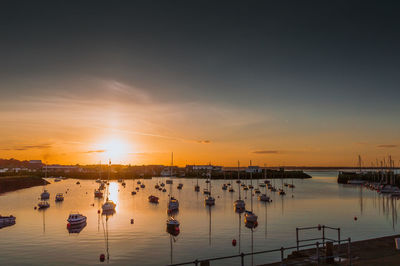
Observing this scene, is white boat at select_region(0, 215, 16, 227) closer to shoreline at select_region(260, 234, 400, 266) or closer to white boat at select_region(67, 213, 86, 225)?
white boat at select_region(67, 213, 86, 225)

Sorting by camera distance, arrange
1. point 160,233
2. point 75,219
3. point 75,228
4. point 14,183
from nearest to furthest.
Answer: point 160,233 → point 75,228 → point 75,219 → point 14,183

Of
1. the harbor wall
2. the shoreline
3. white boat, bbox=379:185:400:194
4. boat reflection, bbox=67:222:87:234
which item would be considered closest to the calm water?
boat reflection, bbox=67:222:87:234

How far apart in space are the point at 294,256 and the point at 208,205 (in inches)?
3221

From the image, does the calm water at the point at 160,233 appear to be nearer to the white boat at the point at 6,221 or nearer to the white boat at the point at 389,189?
the white boat at the point at 6,221

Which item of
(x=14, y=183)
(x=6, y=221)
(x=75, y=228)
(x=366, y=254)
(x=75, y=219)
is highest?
(x=366, y=254)

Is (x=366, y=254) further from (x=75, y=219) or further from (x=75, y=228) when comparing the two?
(x=75, y=219)

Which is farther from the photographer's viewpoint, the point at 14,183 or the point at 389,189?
the point at 14,183

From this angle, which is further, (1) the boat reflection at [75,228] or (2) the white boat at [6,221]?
(2) the white boat at [6,221]

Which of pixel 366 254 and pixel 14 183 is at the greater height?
pixel 366 254

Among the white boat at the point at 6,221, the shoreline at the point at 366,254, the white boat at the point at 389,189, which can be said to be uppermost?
the shoreline at the point at 366,254

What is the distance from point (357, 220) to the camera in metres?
80.7

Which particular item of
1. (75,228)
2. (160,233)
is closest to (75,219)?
(75,228)

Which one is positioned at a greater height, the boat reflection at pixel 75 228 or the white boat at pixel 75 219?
the white boat at pixel 75 219

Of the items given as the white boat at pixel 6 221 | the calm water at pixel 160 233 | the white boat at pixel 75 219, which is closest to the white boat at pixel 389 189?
the calm water at pixel 160 233
